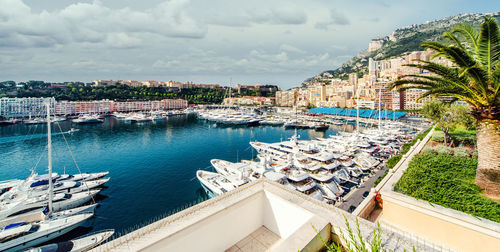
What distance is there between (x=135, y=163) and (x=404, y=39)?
454 ft

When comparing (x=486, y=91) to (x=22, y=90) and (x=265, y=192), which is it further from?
(x=22, y=90)

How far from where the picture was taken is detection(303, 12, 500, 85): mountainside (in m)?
95.6

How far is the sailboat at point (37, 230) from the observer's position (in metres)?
8.68

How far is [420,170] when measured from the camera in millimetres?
5668

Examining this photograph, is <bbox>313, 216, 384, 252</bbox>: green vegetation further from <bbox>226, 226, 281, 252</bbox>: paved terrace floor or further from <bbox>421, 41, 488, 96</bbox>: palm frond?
<bbox>421, 41, 488, 96</bbox>: palm frond

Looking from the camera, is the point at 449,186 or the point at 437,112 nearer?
the point at 449,186

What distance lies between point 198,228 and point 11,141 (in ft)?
146

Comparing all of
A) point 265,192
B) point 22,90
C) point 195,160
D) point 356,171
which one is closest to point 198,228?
point 265,192

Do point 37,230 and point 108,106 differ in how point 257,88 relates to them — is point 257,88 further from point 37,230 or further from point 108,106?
point 37,230

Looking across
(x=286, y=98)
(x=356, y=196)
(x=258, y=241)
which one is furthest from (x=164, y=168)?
(x=286, y=98)

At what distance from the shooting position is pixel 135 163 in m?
20.7

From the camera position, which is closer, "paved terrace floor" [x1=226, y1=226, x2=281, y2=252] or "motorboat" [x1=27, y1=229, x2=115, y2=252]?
"paved terrace floor" [x1=226, y1=226, x2=281, y2=252]

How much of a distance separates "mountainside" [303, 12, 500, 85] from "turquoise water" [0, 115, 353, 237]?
92542 millimetres

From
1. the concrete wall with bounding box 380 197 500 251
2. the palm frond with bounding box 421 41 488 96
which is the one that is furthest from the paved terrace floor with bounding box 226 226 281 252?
the palm frond with bounding box 421 41 488 96
